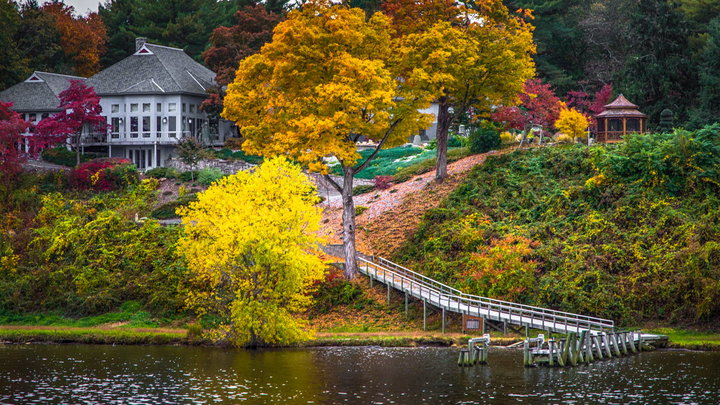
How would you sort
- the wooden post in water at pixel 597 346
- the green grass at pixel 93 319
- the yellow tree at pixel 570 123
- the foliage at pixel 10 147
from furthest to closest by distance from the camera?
the foliage at pixel 10 147, the yellow tree at pixel 570 123, the green grass at pixel 93 319, the wooden post in water at pixel 597 346

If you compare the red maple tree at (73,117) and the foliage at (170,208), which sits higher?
the red maple tree at (73,117)

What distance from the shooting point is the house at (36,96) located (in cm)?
8338

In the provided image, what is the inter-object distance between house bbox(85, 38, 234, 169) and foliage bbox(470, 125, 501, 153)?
2541cm

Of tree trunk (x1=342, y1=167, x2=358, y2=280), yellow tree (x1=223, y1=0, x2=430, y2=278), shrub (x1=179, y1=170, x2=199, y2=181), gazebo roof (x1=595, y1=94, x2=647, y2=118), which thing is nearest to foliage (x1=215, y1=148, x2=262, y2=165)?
shrub (x1=179, y1=170, x2=199, y2=181)

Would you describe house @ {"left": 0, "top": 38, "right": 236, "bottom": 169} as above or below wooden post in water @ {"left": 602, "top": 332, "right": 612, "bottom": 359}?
above

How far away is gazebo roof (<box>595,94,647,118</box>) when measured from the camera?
65500mm

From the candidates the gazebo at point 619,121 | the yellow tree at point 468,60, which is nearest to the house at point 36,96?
the yellow tree at point 468,60

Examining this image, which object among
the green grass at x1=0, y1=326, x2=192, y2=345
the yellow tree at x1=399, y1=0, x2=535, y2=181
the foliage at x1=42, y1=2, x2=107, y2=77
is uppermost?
the foliage at x1=42, y1=2, x2=107, y2=77

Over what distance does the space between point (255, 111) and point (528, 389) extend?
992 inches

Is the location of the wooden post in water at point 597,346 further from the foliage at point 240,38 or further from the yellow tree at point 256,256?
the foliage at point 240,38

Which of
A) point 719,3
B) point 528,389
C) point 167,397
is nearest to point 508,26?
point 719,3

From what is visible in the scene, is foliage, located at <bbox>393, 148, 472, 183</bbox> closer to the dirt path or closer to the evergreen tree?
the dirt path

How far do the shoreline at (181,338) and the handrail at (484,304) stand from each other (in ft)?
5.15

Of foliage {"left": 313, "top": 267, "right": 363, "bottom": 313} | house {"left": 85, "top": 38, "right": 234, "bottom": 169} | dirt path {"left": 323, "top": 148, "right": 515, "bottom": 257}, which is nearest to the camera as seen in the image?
foliage {"left": 313, "top": 267, "right": 363, "bottom": 313}
